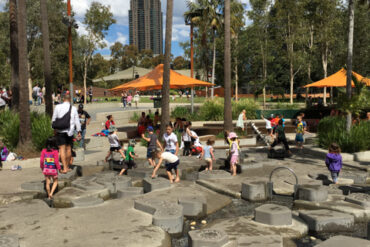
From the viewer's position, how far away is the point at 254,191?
791 cm

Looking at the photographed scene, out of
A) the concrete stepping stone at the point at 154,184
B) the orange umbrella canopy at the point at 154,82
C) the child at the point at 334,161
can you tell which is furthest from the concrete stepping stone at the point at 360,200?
the orange umbrella canopy at the point at 154,82

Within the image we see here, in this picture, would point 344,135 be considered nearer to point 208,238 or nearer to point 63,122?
point 208,238

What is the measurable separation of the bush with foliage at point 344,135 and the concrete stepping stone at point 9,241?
10.7m

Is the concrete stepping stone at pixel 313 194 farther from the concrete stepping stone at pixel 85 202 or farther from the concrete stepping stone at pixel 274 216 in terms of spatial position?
the concrete stepping stone at pixel 85 202

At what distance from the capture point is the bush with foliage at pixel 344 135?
1198cm

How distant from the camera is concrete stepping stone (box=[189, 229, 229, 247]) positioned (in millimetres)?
5105

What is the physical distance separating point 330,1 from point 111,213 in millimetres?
34247

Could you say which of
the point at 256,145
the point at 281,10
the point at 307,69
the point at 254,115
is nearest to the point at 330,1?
the point at 281,10

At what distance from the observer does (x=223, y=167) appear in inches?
452

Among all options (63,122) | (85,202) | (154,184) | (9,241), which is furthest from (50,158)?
(9,241)

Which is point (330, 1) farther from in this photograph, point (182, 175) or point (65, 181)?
point (65, 181)

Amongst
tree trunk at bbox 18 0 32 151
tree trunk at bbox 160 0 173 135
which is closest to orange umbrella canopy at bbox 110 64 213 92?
tree trunk at bbox 160 0 173 135

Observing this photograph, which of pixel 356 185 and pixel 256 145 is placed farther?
pixel 256 145

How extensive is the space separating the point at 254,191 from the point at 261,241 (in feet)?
9.41
